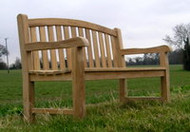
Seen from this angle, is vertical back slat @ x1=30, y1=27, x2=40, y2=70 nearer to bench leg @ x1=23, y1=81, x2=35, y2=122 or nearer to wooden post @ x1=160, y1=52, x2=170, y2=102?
bench leg @ x1=23, y1=81, x2=35, y2=122

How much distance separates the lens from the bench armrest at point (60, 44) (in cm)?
296

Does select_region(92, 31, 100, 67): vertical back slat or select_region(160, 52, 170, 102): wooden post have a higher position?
select_region(92, 31, 100, 67): vertical back slat

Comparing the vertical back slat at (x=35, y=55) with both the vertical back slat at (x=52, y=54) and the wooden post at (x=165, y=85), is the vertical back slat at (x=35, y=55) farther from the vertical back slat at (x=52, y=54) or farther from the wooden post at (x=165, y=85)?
the wooden post at (x=165, y=85)

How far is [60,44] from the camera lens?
10.4ft

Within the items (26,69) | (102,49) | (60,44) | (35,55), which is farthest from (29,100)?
(102,49)

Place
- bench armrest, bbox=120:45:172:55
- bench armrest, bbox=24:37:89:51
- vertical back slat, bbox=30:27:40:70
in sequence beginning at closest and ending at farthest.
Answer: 1. bench armrest, bbox=24:37:89:51
2. vertical back slat, bbox=30:27:40:70
3. bench armrest, bbox=120:45:172:55

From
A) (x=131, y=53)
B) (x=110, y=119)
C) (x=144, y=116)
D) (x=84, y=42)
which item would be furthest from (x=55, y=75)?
(x=131, y=53)

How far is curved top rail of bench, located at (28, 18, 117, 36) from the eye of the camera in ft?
12.5

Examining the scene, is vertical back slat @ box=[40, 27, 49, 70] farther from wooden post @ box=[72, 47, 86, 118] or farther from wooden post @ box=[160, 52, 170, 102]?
wooden post @ box=[160, 52, 170, 102]

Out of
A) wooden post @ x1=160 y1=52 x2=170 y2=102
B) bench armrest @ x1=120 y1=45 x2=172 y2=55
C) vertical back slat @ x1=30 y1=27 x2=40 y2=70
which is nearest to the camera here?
vertical back slat @ x1=30 y1=27 x2=40 y2=70

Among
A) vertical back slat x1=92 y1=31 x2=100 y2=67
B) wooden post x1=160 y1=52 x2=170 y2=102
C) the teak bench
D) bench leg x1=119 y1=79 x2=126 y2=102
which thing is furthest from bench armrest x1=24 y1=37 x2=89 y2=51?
wooden post x1=160 y1=52 x2=170 y2=102

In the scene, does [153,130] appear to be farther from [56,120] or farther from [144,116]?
[56,120]

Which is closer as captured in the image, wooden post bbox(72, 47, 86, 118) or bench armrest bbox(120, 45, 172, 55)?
wooden post bbox(72, 47, 86, 118)

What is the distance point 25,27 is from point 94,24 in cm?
118
